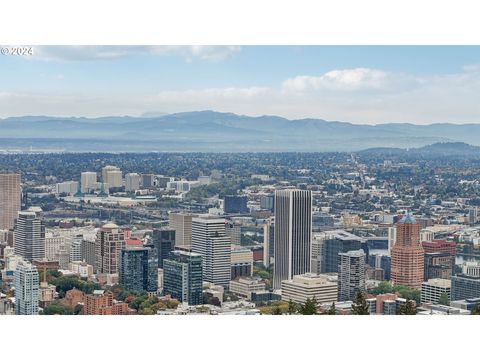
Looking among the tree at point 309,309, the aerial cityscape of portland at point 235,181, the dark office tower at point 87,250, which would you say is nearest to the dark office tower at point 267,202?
the aerial cityscape of portland at point 235,181

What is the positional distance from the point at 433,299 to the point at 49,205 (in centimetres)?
374

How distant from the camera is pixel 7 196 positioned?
7.36 m

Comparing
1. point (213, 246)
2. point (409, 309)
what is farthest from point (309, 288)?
point (409, 309)

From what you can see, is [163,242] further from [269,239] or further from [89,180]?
[269,239]

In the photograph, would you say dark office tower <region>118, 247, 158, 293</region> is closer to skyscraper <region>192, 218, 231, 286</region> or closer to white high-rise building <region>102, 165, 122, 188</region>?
skyscraper <region>192, 218, 231, 286</region>

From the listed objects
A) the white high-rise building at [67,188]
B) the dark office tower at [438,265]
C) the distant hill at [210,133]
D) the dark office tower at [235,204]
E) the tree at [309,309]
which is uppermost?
the distant hill at [210,133]

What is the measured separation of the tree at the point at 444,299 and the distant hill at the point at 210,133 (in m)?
1.43

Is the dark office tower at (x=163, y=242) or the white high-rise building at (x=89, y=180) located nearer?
the dark office tower at (x=163, y=242)

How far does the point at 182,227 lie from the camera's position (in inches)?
293

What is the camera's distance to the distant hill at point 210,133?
6863mm

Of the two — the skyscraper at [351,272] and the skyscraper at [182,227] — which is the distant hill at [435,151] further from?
the skyscraper at [182,227]

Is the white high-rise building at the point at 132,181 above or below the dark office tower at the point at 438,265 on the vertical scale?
above

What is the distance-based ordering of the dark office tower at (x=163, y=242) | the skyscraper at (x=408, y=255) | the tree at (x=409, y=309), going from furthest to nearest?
the dark office tower at (x=163, y=242) → the skyscraper at (x=408, y=255) → the tree at (x=409, y=309)

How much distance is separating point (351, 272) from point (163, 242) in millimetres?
1760
